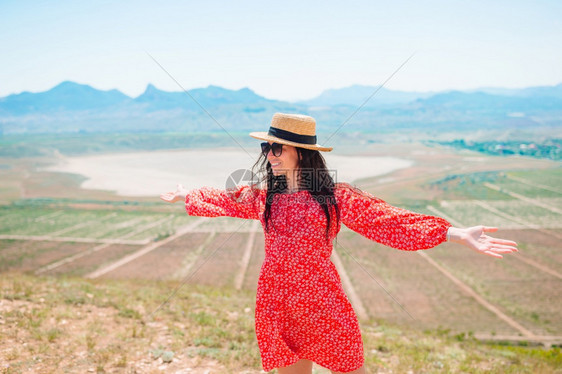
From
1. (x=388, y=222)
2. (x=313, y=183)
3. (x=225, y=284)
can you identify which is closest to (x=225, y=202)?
(x=313, y=183)

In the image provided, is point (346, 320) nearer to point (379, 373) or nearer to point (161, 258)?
point (379, 373)

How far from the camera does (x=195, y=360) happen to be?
171 inches

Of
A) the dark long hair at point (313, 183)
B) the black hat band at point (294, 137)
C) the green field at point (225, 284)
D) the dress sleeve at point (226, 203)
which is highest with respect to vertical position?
the black hat band at point (294, 137)

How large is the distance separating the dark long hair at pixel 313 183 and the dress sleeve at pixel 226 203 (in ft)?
0.50

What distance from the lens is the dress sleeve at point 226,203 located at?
2723 mm

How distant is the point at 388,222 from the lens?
2.37 m

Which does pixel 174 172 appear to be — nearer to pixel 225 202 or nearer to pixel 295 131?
pixel 225 202

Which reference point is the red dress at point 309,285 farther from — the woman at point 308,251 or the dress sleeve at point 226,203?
the dress sleeve at point 226,203

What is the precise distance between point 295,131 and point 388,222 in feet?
2.67

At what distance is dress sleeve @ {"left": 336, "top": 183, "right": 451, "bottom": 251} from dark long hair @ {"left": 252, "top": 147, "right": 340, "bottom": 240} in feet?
0.23

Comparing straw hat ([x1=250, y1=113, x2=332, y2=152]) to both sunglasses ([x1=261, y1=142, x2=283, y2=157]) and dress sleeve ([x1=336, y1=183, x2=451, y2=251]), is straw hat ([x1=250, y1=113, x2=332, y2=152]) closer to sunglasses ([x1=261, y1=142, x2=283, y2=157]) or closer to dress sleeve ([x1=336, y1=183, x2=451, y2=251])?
sunglasses ([x1=261, y1=142, x2=283, y2=157])

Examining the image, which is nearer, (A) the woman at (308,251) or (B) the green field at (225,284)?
(A) the woman at (308,251)

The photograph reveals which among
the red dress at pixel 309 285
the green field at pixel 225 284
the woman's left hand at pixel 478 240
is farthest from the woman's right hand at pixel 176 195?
the green field at pixel 225 284

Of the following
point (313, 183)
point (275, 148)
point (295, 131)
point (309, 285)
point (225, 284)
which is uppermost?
point (295, 131)
